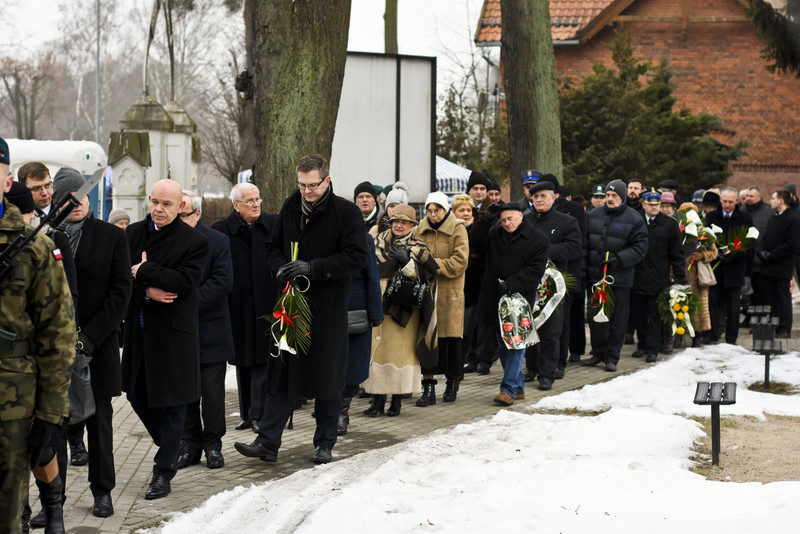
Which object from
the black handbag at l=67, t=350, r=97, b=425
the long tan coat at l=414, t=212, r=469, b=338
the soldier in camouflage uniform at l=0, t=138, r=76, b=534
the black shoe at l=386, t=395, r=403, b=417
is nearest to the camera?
the soldier in camouflage uniform at l=0, t=138, r=76, b=534

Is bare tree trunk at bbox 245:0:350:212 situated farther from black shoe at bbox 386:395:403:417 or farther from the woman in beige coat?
black shoe at bbox 386:395:403:417

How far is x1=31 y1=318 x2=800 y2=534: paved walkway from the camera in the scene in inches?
271

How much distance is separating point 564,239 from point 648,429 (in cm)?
385

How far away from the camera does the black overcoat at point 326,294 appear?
7953 mm

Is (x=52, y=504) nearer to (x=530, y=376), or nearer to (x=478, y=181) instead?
(x=530, y=376)

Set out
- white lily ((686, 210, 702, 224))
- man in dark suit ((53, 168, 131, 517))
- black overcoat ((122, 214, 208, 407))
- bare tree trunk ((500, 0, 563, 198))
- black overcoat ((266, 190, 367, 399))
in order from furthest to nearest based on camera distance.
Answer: bare tree trunk ((500, 0, 563, 198)), white lily ((686, 210, 702, 224)), black overcoat ((266, 190, 367, 399)), black overcoat ((122, 214, 208, 407)), man in dark suit ((53, 168, 131, 517))

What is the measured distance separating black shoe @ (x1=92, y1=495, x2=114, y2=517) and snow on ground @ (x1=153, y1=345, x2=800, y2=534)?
470 millimetres

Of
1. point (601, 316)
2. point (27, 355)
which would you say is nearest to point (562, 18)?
point (601, 316)

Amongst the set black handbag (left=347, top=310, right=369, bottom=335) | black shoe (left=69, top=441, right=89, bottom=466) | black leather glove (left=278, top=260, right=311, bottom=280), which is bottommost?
black shoe (left=69, top=441, right=89, bottom=466)

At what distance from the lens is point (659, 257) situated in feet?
46.7

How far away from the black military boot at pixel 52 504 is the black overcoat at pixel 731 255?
1142 cm

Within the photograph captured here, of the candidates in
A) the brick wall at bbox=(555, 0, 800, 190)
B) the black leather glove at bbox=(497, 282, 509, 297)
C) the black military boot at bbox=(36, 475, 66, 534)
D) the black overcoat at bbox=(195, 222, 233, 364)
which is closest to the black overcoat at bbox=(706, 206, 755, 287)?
the black leather glove at bbox=(497, 282, 509, 297)

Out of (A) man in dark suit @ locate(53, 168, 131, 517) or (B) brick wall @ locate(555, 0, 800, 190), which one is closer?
(A) man in dark suit @ locate(53, 168, 131, 517)

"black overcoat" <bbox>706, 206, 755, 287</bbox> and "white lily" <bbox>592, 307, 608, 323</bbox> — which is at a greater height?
"black overcoat" <bbox>706, 206, 755, 287</bbox>
